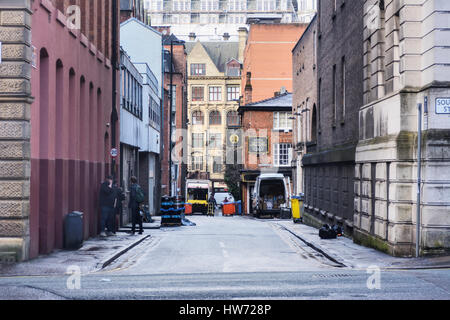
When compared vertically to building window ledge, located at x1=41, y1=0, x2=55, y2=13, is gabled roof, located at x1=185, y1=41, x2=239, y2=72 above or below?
above

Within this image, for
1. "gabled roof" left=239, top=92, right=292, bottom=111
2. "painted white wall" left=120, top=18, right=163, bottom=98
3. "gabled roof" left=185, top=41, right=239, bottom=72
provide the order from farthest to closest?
1. "gabled roof" left=185, top=41, right=239, bottom=72
2. "gabled roof" left=239, top=92, right=292, bottom=111
3. "painted white wall" left=120, top=18, right=163, bottom=98

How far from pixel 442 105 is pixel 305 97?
24.1 meters

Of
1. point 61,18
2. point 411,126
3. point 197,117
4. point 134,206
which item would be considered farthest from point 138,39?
point 197,117

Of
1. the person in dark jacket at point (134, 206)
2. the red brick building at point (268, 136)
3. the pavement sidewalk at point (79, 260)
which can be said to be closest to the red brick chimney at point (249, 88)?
the red brick building at point (268, 136)

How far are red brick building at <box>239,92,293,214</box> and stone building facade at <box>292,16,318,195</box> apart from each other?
16658mm

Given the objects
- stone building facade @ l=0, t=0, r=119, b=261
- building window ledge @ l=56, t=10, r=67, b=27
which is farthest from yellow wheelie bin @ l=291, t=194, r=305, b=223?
building window ledge @ l=56, t=10, r=67, b=27

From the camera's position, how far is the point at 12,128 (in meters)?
14.9

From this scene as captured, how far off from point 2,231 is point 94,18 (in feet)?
36.7

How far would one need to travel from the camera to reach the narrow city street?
9906 millimetres

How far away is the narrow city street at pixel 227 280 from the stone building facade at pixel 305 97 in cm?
1787

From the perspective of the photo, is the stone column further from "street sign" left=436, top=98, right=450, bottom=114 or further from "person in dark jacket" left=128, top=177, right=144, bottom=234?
"person in dark jacket" left=128, top=177, right=144, bottom=234

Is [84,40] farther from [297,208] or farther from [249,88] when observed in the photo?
[249,88]

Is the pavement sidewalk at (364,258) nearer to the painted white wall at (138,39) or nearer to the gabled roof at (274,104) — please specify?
the painted white wall at (138,39)

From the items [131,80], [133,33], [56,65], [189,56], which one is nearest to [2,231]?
[56,65]
